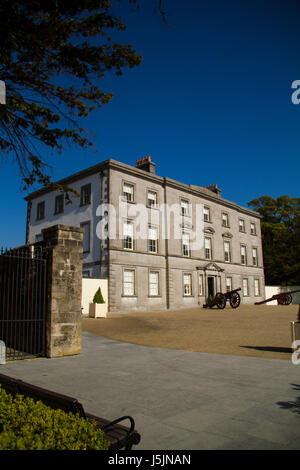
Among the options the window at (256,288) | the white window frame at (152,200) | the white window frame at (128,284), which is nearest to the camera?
the white window frame at (128,284)

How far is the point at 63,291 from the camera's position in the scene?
8.98 m

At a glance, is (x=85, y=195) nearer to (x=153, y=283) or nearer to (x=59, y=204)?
(x=59, y=204)

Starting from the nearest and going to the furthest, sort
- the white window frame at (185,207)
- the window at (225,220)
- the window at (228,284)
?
the white window frame at (185,207)
the window at (228,284)
the window at (225,220)

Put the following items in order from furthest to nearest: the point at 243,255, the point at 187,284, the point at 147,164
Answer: the point at 243,255
the point at 187,284
the point at 147,164

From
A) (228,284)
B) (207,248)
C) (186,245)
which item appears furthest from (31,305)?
(228,284)

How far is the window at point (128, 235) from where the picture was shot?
2480 cm

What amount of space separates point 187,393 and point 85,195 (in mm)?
22461

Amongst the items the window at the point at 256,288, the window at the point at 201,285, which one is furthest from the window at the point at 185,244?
the window at the point at 256,288

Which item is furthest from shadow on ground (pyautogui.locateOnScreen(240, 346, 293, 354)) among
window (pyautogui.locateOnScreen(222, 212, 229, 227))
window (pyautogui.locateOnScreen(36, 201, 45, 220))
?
window (pyautogui.locateOnScreen(222, 212, 229, 227))

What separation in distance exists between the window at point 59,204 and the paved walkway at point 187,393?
20.9 m

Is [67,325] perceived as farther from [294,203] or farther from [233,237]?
[294,203]

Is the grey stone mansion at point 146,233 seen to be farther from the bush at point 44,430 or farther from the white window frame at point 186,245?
the bush at point 44,430

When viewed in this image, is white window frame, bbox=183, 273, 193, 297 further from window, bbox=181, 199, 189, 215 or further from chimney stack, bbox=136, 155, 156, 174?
chimney stack, bbox=136, 155, 156, 174
